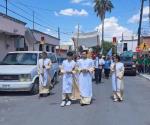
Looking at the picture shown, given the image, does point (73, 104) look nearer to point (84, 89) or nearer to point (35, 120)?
point (84, 89)

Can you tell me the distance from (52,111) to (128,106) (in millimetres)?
2740

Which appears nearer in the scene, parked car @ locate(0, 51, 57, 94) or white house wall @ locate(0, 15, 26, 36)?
parked car @ locate(0, 51, 57, 94)

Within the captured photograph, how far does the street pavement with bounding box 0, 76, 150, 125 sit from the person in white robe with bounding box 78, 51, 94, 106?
287mm

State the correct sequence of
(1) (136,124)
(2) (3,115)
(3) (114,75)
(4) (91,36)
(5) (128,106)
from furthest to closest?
(4) (91,36) → (3) (114,75) → (5) (128,106) → (2) (3,115) → (1) (136,124)

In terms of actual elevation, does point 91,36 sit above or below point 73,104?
above

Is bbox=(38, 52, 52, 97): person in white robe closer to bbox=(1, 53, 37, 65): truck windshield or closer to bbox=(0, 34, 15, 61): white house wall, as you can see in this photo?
bbox=(1, 53, 37, 65): truck windshield

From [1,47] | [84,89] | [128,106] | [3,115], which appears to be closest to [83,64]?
[84,89]

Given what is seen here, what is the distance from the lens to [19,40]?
4062 cm

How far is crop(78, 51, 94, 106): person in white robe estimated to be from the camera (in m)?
15.2

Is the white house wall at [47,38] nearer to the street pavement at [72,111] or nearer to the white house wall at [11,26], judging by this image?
the white house wall at [11,26]

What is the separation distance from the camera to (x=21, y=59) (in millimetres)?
20344

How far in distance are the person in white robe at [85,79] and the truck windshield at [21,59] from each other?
4.89 m

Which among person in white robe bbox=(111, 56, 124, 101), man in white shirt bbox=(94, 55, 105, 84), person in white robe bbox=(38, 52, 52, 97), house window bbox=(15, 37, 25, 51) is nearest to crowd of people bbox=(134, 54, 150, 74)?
house window bbox=(15, 37, 25, 51)

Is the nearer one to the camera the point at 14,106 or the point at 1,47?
the point at 14,106
